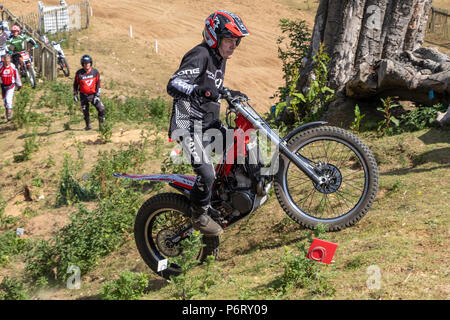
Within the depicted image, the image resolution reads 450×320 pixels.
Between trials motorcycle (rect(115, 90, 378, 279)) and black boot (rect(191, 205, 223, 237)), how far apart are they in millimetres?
114

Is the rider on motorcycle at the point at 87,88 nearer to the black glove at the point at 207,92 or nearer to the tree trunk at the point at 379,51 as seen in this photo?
the tree trunk at the point at 379,51

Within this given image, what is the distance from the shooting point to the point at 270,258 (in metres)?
5.05

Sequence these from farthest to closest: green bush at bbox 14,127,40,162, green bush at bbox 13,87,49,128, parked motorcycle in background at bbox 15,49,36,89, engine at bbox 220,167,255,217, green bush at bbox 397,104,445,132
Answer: parked motorcycle in background at bbox 15,49,36,89 → green bush at bbox 13,87,49,128 → green bush at bbox 14,127,40,162 → green bush at bbox 397,104,445,132 → engine at bbox 220,167,255,217

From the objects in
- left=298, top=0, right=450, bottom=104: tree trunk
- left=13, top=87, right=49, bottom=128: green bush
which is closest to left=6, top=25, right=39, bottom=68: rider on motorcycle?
left=13, top=87, right=49, bottom=128: green bush

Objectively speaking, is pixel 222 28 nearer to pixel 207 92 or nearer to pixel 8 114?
pixel 207 92

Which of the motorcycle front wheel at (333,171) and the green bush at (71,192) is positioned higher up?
the motorcycle front wheel at (333,171)

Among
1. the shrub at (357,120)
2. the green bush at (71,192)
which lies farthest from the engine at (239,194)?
the green bush at (71,192)

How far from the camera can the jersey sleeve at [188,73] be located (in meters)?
4.69

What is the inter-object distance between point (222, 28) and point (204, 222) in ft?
6.50

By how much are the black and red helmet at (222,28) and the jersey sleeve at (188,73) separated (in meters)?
0.21

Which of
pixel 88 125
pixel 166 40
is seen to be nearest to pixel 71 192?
pixel 88 125

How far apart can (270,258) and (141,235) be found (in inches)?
60.1

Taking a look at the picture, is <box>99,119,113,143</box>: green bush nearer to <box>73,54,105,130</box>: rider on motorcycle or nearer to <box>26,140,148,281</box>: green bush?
<box>73,54,105,130</box>: rider on motorcycle

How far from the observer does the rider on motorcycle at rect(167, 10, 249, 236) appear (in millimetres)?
→ 4715
